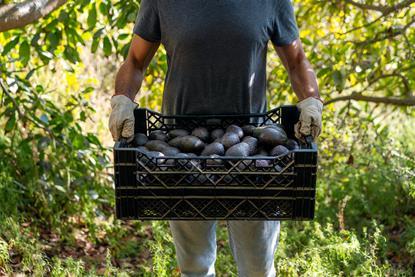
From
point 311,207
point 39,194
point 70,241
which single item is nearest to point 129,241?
point 70,241

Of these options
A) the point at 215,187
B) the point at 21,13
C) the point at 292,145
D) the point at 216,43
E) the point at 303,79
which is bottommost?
the point at 215,187

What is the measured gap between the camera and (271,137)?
210cm

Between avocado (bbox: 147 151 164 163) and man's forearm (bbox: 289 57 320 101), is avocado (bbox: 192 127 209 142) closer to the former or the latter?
avocado (bbox: 147 151 164 163)

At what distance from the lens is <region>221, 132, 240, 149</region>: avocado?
2096 mm

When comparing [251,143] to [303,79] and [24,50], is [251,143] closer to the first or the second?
[303,79]

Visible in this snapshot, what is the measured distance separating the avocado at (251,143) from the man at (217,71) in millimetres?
187

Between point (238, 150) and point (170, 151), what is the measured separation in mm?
214

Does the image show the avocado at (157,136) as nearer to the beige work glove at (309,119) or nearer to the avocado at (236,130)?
the avocado at (236,130)

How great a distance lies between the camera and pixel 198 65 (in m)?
2.35

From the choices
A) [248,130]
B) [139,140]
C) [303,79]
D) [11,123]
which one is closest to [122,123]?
[139,140]

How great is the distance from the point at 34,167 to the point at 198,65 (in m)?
1.83

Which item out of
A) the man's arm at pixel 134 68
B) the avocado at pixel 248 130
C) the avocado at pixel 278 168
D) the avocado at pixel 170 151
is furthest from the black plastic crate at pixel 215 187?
the man's arm at pixel 134 68

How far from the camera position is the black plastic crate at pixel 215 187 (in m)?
1.89

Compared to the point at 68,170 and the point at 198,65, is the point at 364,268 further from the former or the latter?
the point at 68,170
